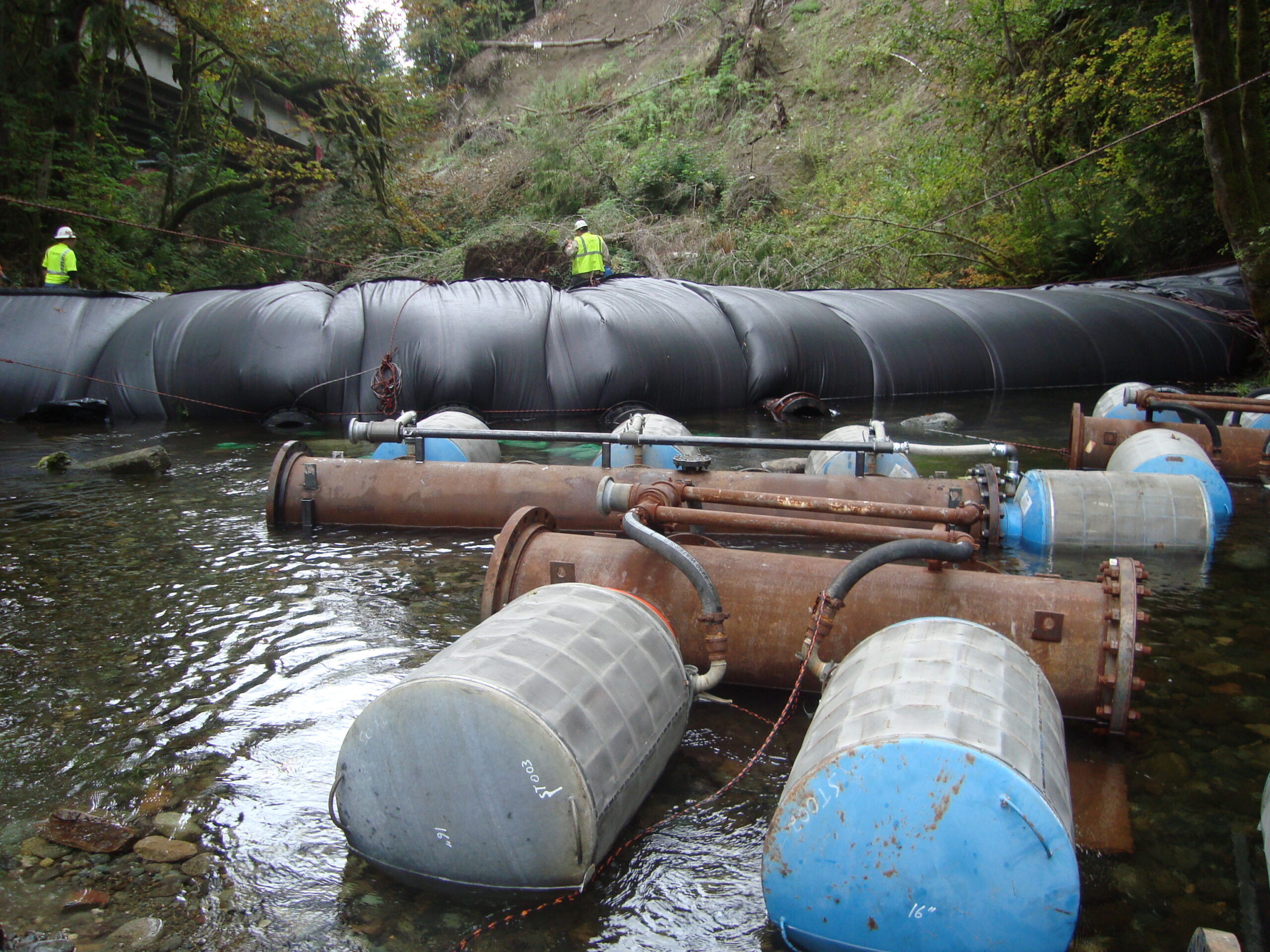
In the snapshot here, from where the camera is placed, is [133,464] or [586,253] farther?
[586,253]

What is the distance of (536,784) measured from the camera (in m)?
2.09

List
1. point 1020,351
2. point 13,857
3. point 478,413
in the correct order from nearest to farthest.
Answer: point 13,857, point 478,413, point 1020,351

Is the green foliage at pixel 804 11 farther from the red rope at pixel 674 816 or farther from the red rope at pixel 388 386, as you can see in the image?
the red rope at pixel 674 816

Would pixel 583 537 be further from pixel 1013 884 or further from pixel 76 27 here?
pixel 76 27

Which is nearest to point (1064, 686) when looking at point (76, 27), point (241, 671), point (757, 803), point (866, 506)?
point (866, 506)

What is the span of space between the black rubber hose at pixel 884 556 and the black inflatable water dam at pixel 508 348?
5.84 m

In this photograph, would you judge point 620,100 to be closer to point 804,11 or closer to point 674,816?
point 804,11

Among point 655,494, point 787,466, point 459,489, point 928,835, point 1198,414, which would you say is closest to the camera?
point 928,835

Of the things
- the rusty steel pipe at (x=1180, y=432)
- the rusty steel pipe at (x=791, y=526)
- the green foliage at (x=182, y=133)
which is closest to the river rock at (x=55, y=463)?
the rusty steel pipe at (x=791, y=526)

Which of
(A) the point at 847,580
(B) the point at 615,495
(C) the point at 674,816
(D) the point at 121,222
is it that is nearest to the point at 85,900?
(C) the point at 674,816

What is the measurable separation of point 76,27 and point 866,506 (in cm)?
1441

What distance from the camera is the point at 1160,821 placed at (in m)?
2.60

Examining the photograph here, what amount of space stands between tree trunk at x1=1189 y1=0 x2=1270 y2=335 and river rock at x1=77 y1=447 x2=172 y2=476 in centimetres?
904

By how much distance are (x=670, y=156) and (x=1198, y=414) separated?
536 inches
